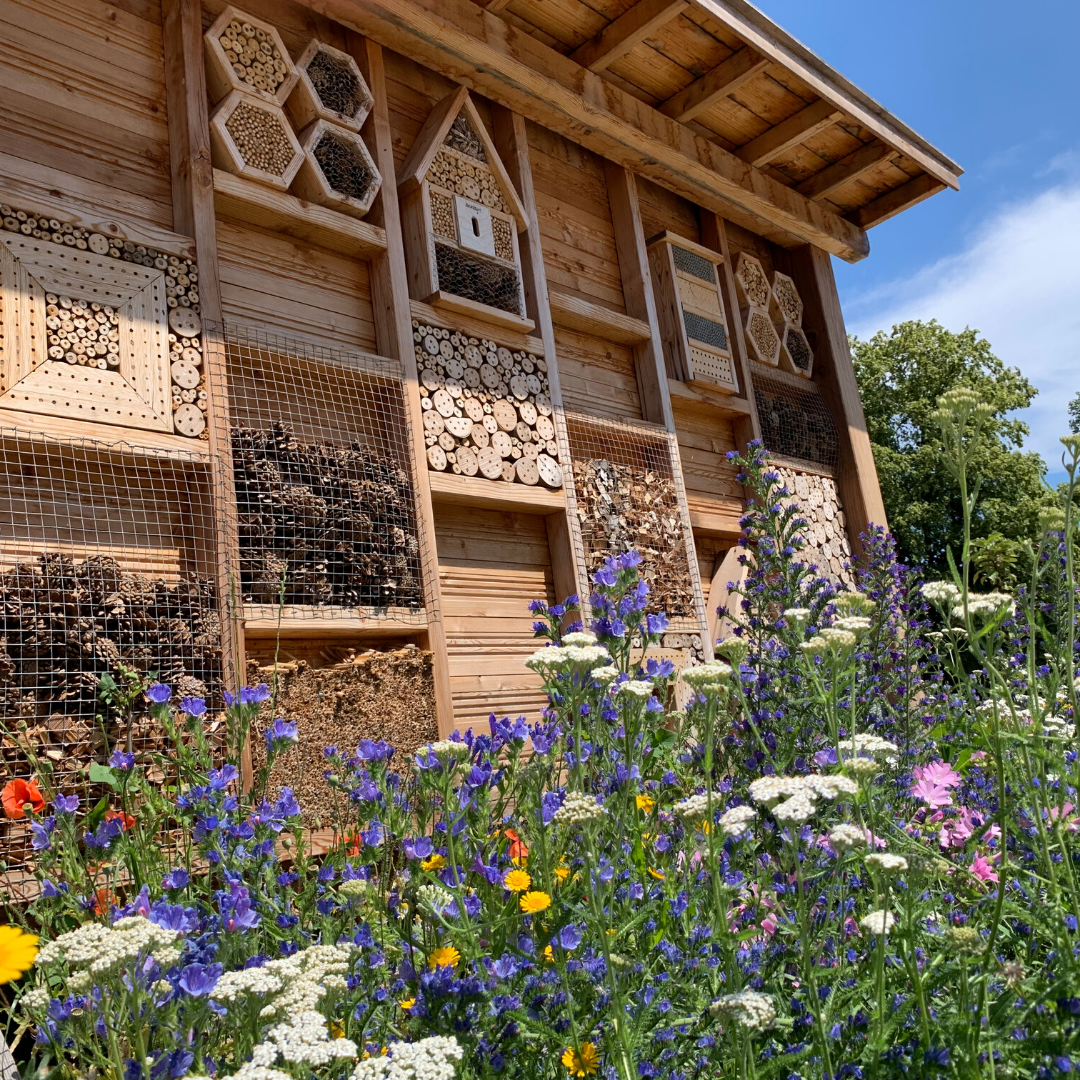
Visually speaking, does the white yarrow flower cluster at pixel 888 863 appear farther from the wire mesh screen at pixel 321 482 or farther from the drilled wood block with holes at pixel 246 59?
the drilled wood block with holes at pixel 246 59

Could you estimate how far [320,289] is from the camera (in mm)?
4062

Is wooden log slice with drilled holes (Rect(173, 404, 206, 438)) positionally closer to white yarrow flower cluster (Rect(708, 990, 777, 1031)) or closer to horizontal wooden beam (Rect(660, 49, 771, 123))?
white yarrow flower cluster (Rect(708, 990, 777, 1031))

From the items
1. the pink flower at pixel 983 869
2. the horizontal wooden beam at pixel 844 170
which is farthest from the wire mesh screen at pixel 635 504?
the pink flower at pixel 983 869

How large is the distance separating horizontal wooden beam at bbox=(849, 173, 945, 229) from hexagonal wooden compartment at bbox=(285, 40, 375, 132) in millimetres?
3980

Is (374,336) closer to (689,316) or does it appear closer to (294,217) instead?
(294,217)

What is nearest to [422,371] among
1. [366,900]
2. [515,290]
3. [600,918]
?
[515,290]

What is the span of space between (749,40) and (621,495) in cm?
235

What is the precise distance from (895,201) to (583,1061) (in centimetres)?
662

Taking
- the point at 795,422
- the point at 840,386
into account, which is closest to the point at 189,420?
the point at 795,422

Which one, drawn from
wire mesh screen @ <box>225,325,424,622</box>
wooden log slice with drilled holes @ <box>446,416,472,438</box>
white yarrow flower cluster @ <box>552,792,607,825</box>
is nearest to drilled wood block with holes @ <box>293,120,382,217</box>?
wire mesh screen @ <box>225,325,424,622</box>

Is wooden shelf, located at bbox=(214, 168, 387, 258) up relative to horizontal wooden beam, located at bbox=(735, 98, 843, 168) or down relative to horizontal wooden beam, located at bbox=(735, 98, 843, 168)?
down

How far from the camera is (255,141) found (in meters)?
3.81

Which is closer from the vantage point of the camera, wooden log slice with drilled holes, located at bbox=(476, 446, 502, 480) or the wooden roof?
wooden log slice with drilled holes, located at bbox=(476, 446, 502, 480)

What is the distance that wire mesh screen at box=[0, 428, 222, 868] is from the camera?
9.04 ft
